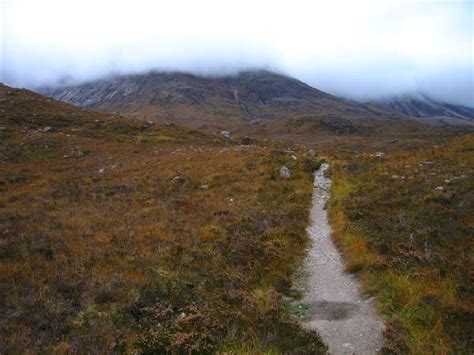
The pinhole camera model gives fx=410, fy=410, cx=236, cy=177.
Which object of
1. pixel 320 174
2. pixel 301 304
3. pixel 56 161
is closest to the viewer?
pixel 301 304

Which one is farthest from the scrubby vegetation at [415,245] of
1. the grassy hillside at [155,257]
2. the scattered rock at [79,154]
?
the scattered rock at [79,154]

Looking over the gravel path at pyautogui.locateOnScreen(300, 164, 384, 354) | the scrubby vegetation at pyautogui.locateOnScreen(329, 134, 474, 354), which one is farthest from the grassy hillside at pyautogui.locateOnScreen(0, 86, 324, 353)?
the scrubby vegetation at pyautogui.locateOnScreen(329, 134, 474, 354)

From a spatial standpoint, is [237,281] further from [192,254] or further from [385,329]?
[385,329]

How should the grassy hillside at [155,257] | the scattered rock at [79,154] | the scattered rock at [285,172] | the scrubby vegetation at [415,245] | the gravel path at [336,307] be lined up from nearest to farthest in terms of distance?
the scrubby vegetation at [415,245] → the gravel path at [336,307] → the grassy hillside at [155,257] → the scattered rock at [285,172] → the scattered rock at [79,154]

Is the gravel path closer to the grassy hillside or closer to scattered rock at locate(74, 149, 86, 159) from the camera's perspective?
the grassy hillside

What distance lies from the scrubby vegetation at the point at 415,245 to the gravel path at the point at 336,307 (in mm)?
348

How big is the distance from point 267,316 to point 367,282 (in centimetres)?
316

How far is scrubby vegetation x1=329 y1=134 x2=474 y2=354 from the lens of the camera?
825 cm

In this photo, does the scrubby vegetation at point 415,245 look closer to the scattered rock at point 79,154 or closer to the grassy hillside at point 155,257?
the grassy hillside at point 155,257

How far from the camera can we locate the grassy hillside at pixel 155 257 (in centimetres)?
857

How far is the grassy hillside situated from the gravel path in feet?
1.77

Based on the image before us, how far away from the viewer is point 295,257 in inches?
528

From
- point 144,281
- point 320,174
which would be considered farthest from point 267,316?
point 320,174

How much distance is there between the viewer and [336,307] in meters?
10.0
